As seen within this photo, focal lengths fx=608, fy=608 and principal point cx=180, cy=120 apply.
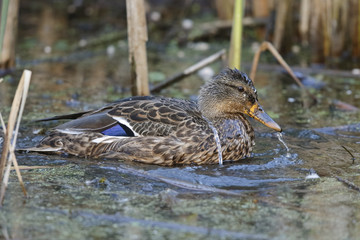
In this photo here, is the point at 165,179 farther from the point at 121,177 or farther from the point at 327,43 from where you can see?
the point at 327,43

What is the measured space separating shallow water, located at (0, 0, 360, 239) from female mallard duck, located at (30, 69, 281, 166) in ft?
0.50

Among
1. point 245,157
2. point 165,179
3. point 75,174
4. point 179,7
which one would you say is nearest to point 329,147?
point 245,157

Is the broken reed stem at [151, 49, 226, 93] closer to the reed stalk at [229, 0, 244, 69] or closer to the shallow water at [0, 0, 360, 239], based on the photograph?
the reed stalk at [229, 0, 244, 69]

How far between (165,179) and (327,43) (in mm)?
6325

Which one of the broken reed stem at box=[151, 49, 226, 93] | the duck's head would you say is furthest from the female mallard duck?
the broken reed stem at box=[151, 49, 226, 93]

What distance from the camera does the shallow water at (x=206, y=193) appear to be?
3814mm

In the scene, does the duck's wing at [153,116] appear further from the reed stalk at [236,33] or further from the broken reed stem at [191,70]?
the broken reed stem at [191,70]

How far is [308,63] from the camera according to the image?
1038 cm

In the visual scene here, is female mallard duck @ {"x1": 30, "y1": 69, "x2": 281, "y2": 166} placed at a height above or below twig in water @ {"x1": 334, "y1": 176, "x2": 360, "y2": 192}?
above

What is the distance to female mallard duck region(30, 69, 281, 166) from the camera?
18.0 ft

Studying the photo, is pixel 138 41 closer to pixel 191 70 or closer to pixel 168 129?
pixel 191 70

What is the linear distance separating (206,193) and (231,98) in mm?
1585

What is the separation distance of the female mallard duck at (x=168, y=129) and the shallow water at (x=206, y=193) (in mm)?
154

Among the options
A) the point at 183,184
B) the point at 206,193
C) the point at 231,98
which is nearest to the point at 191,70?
the point at 231,98
